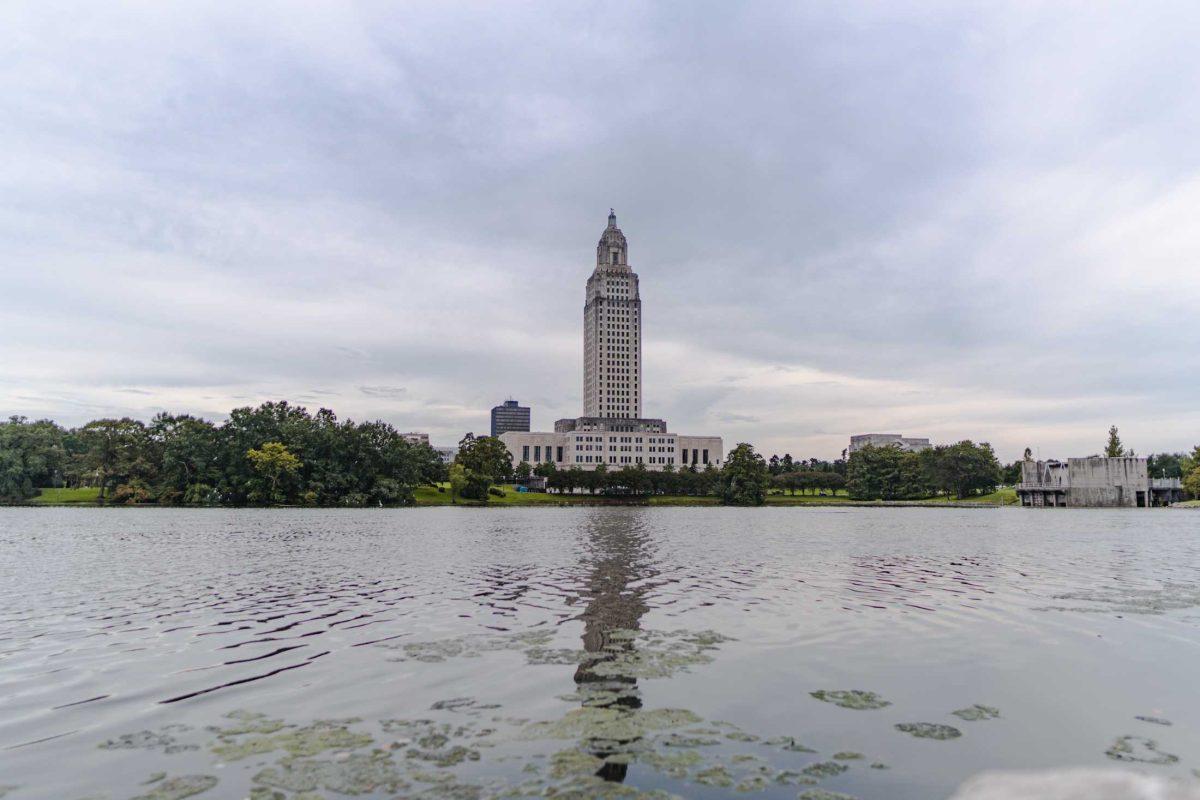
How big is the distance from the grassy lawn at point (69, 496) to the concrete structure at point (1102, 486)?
619ft

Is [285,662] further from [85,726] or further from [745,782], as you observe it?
[745,782]

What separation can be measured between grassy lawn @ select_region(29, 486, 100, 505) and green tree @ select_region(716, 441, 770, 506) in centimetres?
13177

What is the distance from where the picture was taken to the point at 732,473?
18475cm

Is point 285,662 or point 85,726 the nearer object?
point 85,726

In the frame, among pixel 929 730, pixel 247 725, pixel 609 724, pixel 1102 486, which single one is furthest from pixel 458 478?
pixel 929 730

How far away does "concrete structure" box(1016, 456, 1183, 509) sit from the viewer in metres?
162

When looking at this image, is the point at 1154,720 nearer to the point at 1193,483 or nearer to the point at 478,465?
the point at 478,465

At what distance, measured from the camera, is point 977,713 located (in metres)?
12.3

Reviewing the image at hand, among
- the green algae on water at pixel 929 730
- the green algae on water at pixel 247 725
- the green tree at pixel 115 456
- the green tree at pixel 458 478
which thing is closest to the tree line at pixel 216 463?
the green tree at pixel 115 456

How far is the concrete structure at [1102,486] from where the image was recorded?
531 ft

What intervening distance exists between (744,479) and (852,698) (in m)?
174

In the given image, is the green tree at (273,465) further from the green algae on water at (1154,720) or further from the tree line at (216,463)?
the green algae on water at (1154,720)

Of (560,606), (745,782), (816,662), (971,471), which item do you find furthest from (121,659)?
(971,471)

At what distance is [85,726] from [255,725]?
254 cm
